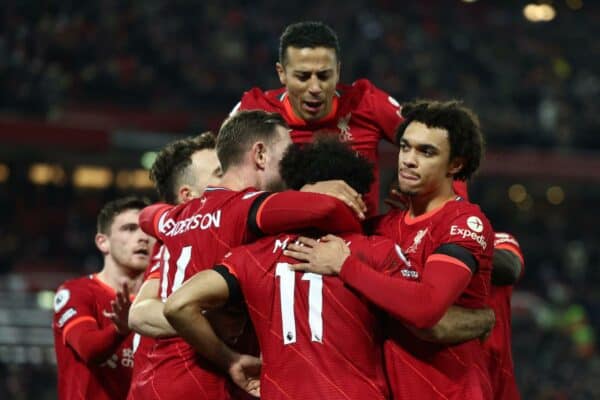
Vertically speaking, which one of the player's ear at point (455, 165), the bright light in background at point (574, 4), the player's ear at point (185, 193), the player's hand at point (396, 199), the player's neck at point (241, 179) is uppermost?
the bright light in background at point (574, 4)

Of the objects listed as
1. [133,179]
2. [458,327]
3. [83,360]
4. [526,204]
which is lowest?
[526,204]

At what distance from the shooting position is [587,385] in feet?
57.6

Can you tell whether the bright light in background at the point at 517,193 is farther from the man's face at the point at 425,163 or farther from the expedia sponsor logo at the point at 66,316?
the man's face at the point at 425,163

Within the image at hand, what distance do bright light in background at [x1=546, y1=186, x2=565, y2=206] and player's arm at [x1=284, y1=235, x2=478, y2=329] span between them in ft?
74.9

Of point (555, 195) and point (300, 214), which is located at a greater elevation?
point (300, 214)

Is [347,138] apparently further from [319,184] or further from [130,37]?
[130,37]

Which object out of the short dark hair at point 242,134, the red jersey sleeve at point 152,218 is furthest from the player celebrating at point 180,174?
the short dark hair at point 242,134

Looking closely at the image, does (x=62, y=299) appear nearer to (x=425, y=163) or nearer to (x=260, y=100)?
(x=260, y=100)

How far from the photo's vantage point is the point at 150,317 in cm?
479

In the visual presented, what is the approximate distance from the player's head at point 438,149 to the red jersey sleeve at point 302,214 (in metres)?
0.37

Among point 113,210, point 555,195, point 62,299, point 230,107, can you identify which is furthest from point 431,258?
point 555,195

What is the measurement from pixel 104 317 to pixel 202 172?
4.09ft

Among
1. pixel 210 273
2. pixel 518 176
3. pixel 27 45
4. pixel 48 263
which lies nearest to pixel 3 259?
pixel 48 263

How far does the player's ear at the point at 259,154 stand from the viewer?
15.5 feet
